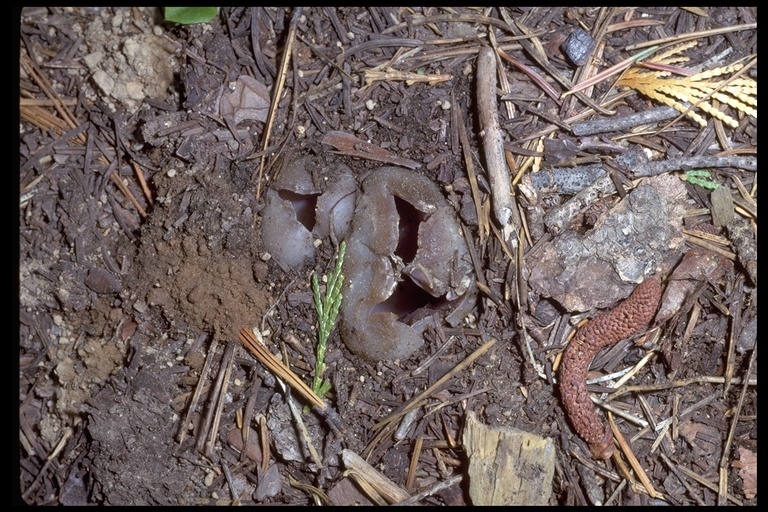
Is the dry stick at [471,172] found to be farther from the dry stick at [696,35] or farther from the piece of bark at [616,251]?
the dry stick at [696,35]

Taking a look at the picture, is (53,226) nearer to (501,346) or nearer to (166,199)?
(166,199)

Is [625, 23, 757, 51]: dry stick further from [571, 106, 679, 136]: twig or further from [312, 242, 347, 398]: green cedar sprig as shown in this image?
[312, 242, 347, 398]: green cedar sprig

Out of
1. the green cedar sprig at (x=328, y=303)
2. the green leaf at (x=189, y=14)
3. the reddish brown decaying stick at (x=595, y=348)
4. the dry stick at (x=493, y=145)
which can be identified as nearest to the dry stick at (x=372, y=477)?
the green cedar sprig at (x=328, y=303)

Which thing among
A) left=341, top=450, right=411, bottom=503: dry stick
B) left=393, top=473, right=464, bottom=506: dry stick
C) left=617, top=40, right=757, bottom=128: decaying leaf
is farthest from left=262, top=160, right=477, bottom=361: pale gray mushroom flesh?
left=617, top=40, right=757, bottom=128: decaying leaf

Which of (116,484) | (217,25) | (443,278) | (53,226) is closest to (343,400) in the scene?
(443,278)

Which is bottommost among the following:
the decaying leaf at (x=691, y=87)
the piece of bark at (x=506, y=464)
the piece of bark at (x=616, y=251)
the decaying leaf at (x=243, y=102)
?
the piece of bark at (x=506, y=464)
